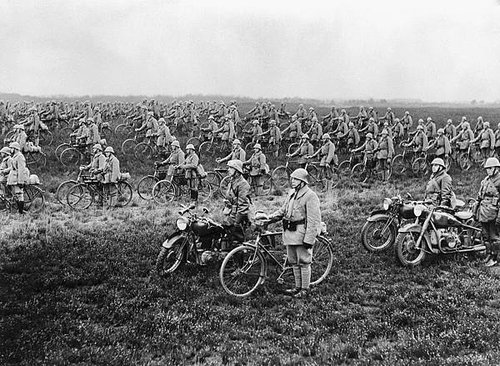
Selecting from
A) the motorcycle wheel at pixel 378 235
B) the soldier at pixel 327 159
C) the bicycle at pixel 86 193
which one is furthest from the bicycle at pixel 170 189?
the motorcycle wheel at pixel 378 235

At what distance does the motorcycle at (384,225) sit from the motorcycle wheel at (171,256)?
3.83m

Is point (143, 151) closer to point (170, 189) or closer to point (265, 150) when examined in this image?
point (265, 150)

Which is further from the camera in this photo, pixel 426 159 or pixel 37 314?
pixel 426 159

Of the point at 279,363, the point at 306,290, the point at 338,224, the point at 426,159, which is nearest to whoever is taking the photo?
the point at 279,363

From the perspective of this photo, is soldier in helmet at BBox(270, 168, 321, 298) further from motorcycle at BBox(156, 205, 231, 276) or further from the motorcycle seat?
the motorcycle seat

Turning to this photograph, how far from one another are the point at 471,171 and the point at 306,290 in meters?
15.9

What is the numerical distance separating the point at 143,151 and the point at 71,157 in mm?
3128

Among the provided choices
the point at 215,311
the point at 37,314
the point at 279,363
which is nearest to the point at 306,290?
the point at 215,311

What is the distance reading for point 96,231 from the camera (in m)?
11.2

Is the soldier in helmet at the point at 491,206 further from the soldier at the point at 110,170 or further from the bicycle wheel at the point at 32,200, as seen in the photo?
the bicycle wheel at the point at 32,200

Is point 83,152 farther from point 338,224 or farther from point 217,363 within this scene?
point 217,363

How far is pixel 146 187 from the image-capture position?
49.3 feet

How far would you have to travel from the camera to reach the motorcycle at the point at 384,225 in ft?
31.2

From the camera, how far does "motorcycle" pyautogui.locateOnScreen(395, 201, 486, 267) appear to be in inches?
352
